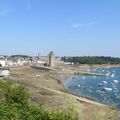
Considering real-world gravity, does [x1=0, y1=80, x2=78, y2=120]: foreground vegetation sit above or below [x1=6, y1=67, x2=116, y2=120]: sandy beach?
above

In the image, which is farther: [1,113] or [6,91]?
[6,91]

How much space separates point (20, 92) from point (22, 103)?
1.86 metres

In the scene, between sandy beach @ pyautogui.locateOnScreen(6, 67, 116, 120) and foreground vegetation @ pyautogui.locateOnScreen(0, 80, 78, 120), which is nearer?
foreground vegetation @ pyautogui.locateOnScreen(0, 80, 78, 120)

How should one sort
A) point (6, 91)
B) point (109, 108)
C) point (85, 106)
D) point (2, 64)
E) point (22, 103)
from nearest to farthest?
1. point (109, 108)
2. point (22, 103)
3. point (6, 91)
4. point (85, 106)
5. point (2, 64)

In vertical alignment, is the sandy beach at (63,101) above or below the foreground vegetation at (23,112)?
below

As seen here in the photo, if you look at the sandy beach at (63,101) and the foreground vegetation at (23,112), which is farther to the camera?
the sandy beach at (63,101)

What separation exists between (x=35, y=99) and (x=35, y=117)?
22700 mm

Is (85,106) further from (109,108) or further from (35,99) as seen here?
(109,108)

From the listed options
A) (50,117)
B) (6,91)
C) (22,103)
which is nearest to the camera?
(50,117)

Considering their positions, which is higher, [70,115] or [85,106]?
[70,115]

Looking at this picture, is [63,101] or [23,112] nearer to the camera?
[23,112]

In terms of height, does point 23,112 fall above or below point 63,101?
above

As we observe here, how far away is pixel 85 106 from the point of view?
61.6 meters

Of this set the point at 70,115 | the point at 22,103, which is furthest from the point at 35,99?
the point at 70,115
